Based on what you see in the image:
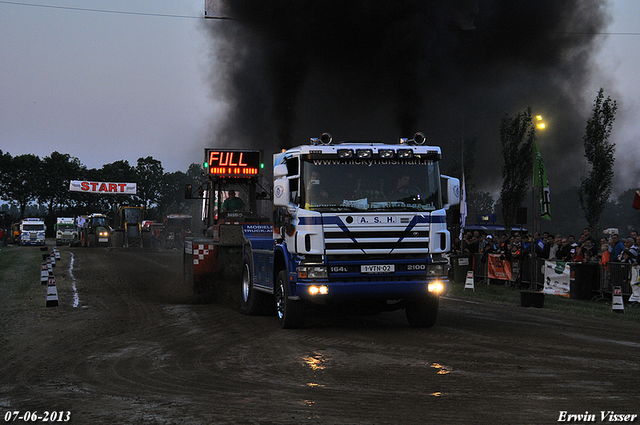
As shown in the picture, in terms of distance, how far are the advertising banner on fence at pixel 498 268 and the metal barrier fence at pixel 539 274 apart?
0.64 feet

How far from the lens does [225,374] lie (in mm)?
7543

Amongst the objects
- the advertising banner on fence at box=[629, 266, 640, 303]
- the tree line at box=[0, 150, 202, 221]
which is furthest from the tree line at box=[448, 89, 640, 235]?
the tree line at box=[0, 150, 202, 221]

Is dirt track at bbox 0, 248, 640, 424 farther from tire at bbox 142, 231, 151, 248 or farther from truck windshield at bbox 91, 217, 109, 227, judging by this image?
tire at bbox 142, 231, 151, 248

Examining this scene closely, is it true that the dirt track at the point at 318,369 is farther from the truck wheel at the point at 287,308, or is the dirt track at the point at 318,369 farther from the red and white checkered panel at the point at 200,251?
the red and white checkered panel at the point at 200,251

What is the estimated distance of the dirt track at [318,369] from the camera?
5.98 metres

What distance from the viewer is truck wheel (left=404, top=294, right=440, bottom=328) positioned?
36.4 feet

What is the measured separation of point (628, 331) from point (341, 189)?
5501 millimetres

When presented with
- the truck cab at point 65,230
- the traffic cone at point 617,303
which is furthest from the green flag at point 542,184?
the truck cab at point 65,230

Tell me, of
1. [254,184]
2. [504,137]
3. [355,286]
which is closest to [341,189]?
[355,286]

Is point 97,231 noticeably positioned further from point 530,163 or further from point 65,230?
point 530,163

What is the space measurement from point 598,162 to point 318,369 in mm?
23207

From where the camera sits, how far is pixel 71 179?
101 metres

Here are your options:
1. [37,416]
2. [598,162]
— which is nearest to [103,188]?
[598,162]

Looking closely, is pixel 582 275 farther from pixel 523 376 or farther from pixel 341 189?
pixel 523 376
